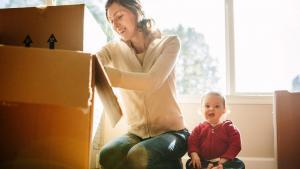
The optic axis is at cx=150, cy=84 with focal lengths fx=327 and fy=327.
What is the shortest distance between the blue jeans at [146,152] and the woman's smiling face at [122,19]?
47cm

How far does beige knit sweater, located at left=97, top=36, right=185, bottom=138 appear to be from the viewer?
4.64 ft

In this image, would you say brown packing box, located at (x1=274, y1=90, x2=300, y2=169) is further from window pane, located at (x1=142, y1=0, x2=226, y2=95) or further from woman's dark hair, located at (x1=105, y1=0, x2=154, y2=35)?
woman's dark hair, located at (x1=105, y1=0, x2=154, y2=35)

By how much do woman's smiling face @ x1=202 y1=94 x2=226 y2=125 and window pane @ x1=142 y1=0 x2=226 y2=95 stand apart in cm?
56

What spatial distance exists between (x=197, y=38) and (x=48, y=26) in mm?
1108

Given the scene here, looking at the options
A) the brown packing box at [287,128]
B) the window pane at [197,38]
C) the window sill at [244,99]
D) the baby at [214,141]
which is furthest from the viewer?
the window pane at [197,38]

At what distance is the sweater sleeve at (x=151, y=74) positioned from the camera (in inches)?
47.6

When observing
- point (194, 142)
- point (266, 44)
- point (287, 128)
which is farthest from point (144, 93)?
point (266, 44)

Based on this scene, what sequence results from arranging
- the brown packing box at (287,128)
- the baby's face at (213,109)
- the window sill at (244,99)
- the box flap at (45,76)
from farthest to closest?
the window sill at (244,99) → the brown packing box at (287,128) → the baby's face at (213,109) → the box flap at (45,76)

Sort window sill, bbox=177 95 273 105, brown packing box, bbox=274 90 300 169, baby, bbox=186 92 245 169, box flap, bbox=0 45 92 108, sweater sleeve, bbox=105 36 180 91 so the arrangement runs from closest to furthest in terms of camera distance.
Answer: box flap, bbox=0 45 92 108 < sweater sleeve, bbox=105 36 180 91 < baby, bbox=186 92 245 169 < brown packing box, bbox=274 90 300 169 < window sill, bbox=177 95 273 105

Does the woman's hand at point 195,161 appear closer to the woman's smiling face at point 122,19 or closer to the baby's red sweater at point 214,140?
the baby's red sweater at point 214,140

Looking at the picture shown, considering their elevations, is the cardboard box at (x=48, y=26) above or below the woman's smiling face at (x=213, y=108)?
above

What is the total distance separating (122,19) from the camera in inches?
56.4

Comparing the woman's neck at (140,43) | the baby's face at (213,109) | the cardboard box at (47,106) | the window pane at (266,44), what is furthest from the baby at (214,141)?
the window pane at (266,44)

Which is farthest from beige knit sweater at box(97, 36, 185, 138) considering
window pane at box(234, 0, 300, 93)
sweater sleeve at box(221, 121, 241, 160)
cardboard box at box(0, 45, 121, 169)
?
window pane at box(234, 0, 300, 93)
